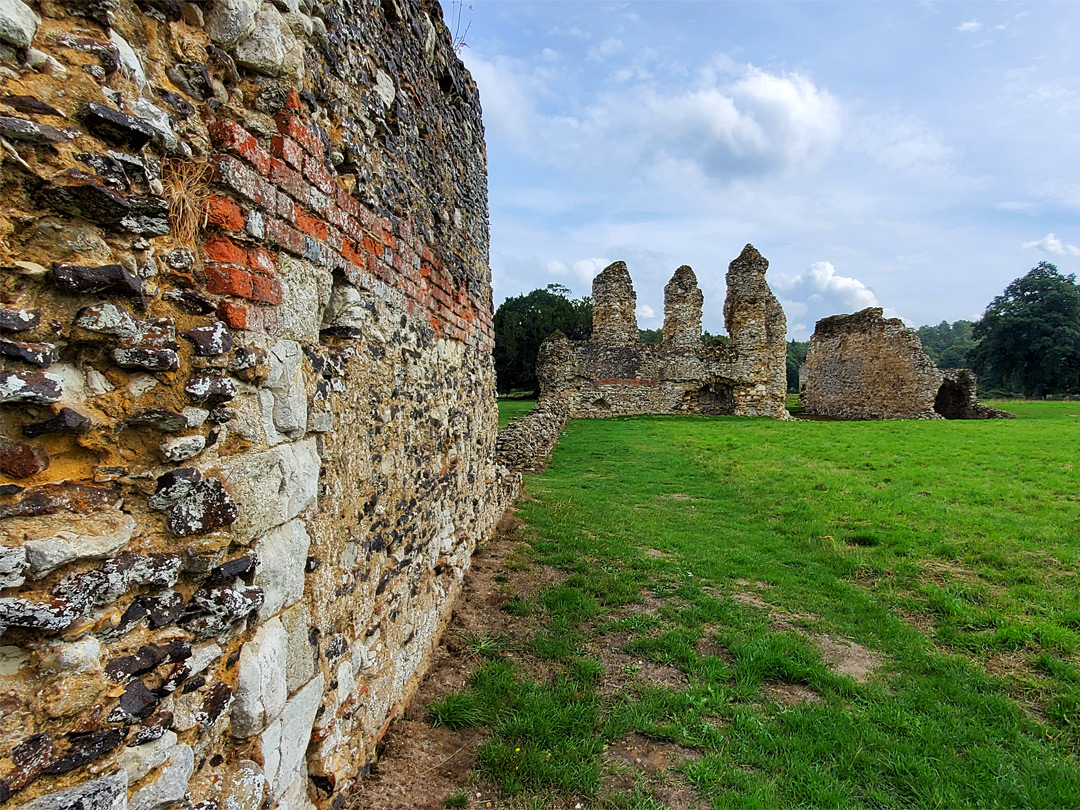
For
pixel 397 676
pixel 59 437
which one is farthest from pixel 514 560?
pixel 59 437

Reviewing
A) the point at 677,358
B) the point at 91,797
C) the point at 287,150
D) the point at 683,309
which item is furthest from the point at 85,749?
the point at 683,309

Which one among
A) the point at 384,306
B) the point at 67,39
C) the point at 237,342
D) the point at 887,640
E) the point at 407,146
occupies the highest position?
the point at 407,146

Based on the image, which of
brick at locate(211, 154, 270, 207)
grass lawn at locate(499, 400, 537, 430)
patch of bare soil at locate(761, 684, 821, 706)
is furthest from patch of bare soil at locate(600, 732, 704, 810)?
grass lawn at locate(499, 400, 537, 430)

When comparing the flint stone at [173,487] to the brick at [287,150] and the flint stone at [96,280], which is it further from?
the brick at [287,150]

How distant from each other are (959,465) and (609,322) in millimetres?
15711

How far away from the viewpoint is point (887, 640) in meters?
4.39

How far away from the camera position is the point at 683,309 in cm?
2409

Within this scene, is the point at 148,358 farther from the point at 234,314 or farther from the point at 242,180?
the point at 242,180

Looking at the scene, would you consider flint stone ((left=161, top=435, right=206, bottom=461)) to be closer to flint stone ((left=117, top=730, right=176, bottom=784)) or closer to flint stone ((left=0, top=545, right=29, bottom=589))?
flint stone ((left=0, top=545, right=29, bottom=589))

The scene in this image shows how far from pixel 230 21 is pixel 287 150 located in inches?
16.8

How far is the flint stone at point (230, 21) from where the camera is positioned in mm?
1786

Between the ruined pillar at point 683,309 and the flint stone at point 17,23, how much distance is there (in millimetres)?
23530

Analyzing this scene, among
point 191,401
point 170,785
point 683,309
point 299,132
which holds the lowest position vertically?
point 170,785

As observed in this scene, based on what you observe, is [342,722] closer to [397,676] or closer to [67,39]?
[397,676]
